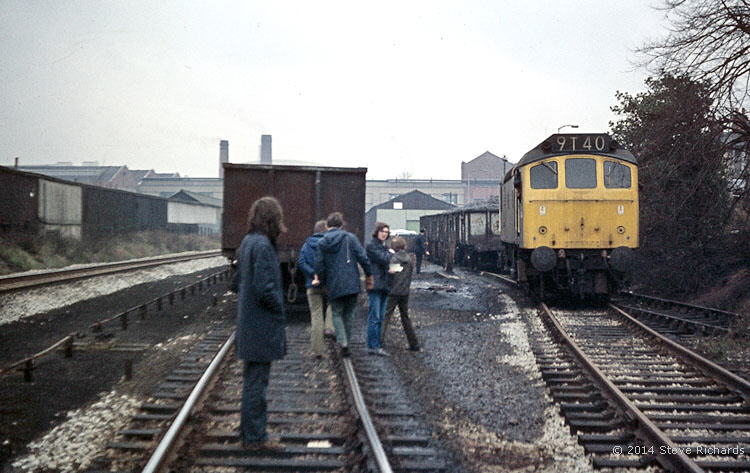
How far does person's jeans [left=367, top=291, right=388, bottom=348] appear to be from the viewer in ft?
25.8

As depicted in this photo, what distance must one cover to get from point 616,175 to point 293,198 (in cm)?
658

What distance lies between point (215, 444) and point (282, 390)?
1.51 meters

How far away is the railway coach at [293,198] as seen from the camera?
10.7 m

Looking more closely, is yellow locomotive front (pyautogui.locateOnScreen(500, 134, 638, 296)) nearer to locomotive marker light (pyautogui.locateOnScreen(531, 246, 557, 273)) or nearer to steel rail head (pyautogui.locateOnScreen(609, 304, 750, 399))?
locomotive marker light (pyautogui.locateOnScreen(531, 246, 557, 273))

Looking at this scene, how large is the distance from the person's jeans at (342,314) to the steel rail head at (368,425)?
924 millimetres

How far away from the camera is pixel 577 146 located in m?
12.4

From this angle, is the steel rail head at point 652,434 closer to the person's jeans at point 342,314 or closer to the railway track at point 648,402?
the railway track at point 648,402

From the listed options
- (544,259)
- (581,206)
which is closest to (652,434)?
(544,259)

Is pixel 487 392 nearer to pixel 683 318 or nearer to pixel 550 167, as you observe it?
pixel 683 318

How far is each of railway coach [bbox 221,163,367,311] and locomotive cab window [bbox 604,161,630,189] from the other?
16.5 feet

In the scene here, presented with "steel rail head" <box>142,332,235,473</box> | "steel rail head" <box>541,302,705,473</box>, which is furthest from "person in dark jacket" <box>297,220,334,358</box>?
"steel rail head" <box>541,302,705,473</box>

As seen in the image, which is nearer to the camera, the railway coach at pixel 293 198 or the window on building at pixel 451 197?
the railway coach at pixel 293 198

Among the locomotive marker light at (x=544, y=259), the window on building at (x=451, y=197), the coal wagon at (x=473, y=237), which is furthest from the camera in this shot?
the window on building at (x=451, y=197)

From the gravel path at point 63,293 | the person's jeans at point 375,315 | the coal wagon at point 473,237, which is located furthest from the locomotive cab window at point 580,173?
the gravel path at point 63,293
